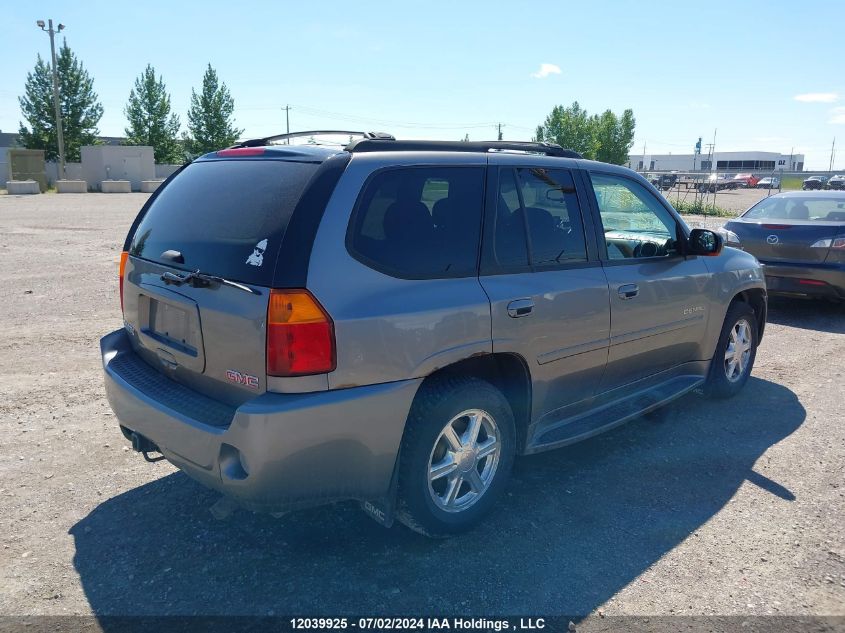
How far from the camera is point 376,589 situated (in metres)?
2.96

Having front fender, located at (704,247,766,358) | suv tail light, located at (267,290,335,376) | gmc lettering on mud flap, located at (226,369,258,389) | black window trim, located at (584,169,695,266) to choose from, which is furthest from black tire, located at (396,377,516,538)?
front fender, located at (704,247,766,358)

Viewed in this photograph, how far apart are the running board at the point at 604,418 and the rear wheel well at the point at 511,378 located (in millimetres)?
139

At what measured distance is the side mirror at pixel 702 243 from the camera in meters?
4.72

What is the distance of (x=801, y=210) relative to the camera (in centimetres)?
916

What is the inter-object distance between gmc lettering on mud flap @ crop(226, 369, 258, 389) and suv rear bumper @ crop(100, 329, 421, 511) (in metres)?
0.09

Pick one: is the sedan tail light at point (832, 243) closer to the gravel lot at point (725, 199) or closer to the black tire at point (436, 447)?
the black tire at point (436, 447)

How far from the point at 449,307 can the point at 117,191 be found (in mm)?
41969

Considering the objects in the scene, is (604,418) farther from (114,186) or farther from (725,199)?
(725,199)

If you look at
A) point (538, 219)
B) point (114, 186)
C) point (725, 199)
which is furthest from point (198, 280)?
point (725, 199)

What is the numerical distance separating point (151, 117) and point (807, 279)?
59.2m

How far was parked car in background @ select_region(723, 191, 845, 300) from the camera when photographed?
27.0ft

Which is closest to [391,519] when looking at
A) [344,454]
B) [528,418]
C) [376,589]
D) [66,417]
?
[376,589]

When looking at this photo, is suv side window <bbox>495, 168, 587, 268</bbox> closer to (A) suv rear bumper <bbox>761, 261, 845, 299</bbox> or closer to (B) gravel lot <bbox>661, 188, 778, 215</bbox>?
(A) suv rear bumper <bbox>761, 261, 845, 299</bbox>

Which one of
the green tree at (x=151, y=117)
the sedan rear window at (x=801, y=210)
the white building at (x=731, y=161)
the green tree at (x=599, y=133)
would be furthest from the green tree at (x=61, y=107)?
the white building at (x=731, y=161)
